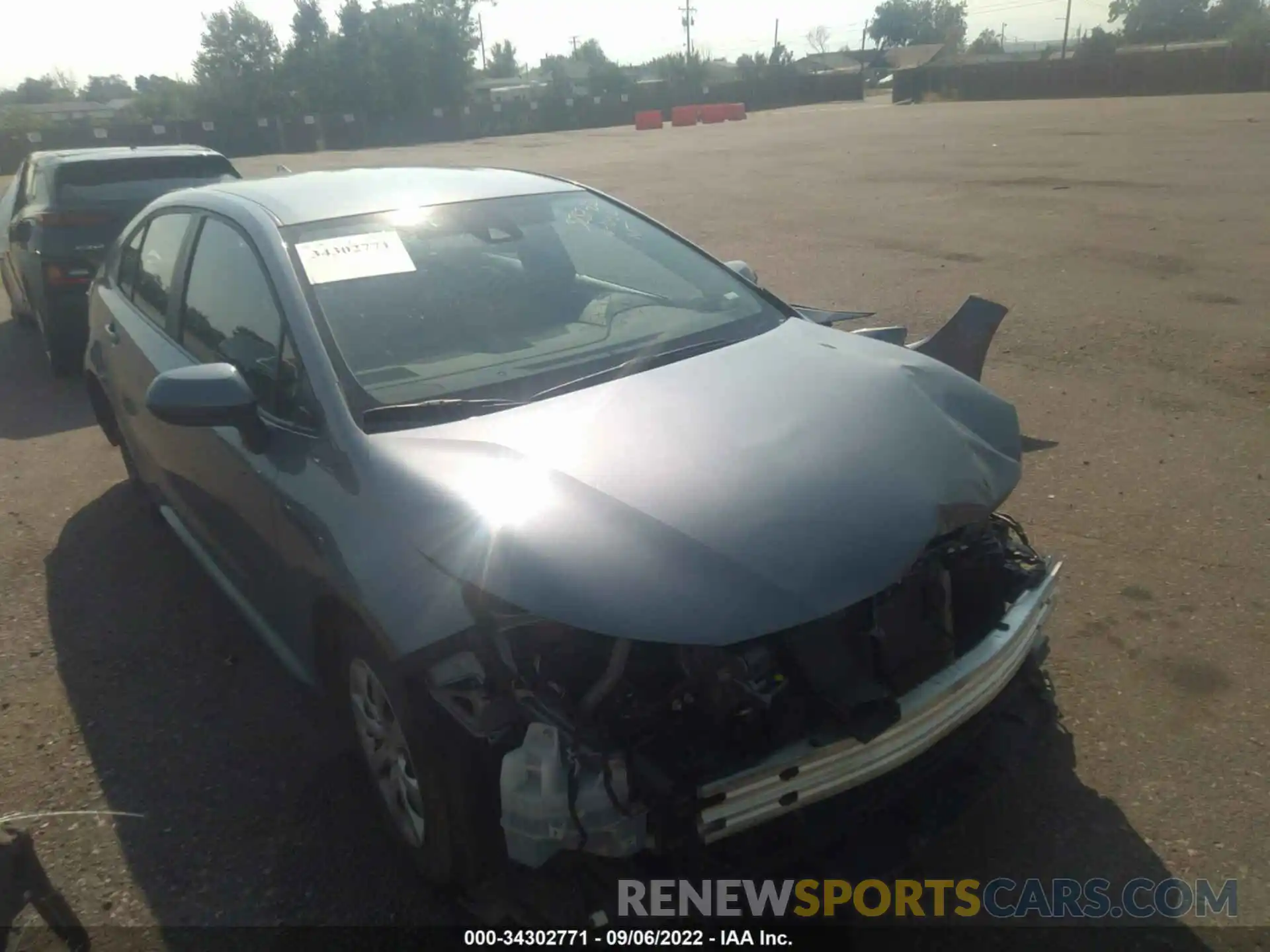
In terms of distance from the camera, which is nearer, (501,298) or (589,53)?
(501,298)

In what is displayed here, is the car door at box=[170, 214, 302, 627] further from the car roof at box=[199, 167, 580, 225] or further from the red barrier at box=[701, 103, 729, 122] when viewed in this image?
the red barrier at box=[701, 103, 729, 122]

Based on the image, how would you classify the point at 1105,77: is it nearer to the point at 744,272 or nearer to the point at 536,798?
the point at 744,272

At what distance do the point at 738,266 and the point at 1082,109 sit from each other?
37462 mm

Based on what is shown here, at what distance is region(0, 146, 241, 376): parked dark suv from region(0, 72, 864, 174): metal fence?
3492cm

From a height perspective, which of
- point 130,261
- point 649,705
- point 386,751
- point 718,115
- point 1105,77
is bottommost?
point 718,115

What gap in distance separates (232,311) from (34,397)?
5.19 m

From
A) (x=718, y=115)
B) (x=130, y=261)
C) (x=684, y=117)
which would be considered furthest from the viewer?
→ (x=718, y=115)

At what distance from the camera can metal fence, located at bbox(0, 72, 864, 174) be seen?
135 feet

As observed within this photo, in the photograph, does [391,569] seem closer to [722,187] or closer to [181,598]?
[181,598]

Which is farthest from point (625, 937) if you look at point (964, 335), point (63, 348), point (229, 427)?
point (63, 348)

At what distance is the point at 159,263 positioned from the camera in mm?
4141

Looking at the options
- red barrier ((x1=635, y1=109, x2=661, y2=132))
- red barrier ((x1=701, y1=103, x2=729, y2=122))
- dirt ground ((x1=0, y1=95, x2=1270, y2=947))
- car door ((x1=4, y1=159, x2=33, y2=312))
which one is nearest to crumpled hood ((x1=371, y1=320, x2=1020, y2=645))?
dirt ground ((x1=0, y1=95, x2=1270, y2=947))

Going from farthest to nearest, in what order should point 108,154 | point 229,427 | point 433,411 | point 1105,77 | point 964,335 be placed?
point 1105,77 < point 108,154 < point 964,335 < point 229,427 < point 433,411

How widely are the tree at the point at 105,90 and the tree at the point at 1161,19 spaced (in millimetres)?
92671
